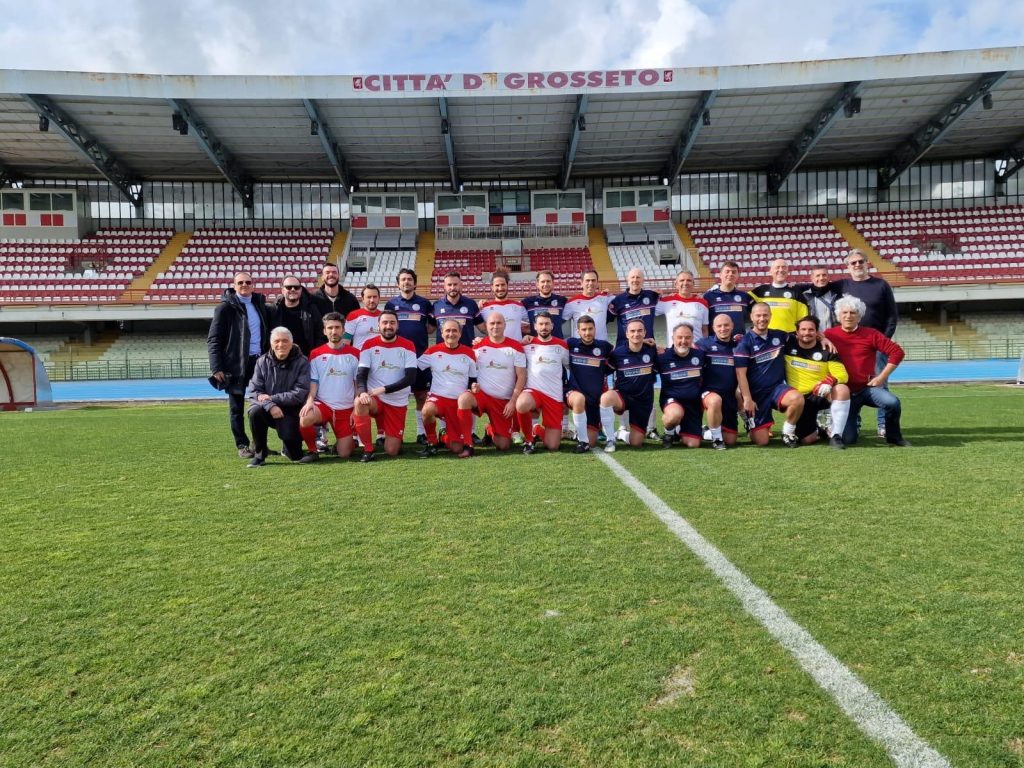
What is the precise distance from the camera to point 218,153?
2686 centimetres

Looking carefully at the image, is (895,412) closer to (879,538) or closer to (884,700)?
(879,538)

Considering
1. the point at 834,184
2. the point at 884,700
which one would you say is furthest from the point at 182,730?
the point at 834,184

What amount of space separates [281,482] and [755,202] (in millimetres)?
32859

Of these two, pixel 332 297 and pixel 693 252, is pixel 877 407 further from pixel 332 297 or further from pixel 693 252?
pixel 693 252

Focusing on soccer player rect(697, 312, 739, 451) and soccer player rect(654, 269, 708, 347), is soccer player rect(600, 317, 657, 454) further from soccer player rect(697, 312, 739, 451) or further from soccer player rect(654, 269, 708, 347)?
soccer player rect(654, 269, 708, 347)

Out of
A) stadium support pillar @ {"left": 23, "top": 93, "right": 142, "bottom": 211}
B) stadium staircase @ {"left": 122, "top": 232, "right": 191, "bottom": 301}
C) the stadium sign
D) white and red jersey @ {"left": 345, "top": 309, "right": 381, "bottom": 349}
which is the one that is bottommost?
white and red jersey @ {"left": 345, "top": 309, "right": 381, "bottom": 349}

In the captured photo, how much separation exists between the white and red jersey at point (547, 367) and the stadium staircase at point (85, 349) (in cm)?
2313

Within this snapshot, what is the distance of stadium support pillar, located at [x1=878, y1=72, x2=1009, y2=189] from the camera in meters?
23.1

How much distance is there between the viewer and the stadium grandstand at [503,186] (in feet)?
74.8

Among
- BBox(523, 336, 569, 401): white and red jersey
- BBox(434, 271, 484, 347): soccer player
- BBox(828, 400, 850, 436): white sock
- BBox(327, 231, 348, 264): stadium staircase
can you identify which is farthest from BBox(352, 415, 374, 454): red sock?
BBox(327, 231, 348, 264): stadium staircase

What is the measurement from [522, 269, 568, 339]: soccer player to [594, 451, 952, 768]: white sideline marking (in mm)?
4217

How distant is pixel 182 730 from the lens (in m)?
1.76

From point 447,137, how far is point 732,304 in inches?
819

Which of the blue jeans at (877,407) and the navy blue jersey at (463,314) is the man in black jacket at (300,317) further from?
the blue jeans at (877,407)
